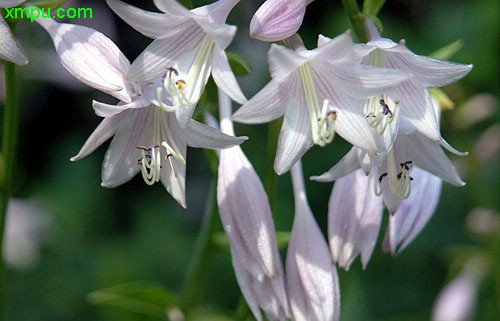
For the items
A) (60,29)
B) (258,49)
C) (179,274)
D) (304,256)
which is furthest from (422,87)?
(258,49)

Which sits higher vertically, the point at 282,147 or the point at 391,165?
the point at 282,147

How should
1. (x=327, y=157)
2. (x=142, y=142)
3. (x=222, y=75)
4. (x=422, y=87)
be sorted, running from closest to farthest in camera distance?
(x=222, y=75) → (x=422, y=87) → (x=142, y=142) → (x=327, y=157)

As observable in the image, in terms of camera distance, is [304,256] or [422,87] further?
[304,256]

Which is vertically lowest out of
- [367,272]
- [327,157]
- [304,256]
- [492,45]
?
[367,272]

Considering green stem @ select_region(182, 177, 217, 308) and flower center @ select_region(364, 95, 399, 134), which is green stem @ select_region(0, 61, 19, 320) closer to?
green stem @ select_region(182, 177, 217, 308)

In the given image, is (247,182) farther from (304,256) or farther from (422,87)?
(422,87)

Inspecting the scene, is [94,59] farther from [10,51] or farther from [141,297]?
[141,297]

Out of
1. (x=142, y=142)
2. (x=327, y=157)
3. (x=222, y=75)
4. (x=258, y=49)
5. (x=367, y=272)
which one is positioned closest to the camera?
(x=222, y=75)
